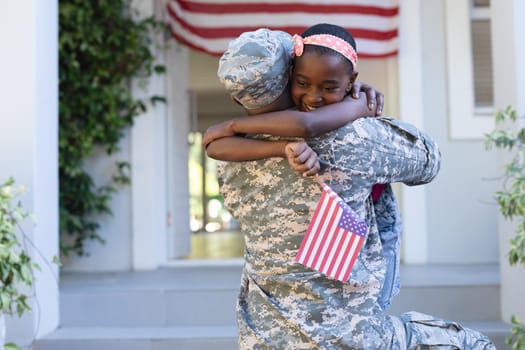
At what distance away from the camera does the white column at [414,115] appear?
17.0 ft

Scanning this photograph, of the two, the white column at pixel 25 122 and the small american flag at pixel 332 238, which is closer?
the small american flag at pixel 332 238

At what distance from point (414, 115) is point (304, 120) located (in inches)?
149

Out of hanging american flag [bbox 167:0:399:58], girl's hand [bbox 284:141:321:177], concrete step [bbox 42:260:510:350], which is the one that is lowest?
concrete step [bbox 42:260:510:350]

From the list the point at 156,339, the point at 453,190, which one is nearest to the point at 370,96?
the point at 156,339

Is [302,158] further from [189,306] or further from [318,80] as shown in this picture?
[189,306]

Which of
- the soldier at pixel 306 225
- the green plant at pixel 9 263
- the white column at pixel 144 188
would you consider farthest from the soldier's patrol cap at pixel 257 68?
the white column at pixel 144 188

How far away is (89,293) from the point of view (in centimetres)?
407

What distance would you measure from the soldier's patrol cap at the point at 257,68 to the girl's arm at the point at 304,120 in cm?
5

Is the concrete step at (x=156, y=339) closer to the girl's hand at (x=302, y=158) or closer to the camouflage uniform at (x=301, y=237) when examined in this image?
the camouflage uniform at (x=301, y=237)

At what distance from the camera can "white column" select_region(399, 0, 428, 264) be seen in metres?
5.18

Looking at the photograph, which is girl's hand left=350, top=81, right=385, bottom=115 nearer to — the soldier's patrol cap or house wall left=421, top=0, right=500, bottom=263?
the soldier's patrol cap

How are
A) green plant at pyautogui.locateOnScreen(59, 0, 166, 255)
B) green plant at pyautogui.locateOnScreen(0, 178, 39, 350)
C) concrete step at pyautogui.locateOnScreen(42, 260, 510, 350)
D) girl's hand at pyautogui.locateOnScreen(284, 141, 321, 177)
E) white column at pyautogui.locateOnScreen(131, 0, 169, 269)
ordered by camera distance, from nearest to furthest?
girl's hand at pyautogui.locateOnScreen(284, 141, 321, 177) < green plant at pyautogui.locateOnScreen(0, 178, 39, 350) < concrete step at pyautogui.locateOnScreen(42, 260, 510, 350) < green plant at pyautogui.locateOnScreen(59, 0, 166, 255) < white column at pyautogui.locateOnScreen(131, 0, 169, 269)

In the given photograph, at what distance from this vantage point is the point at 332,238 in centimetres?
155

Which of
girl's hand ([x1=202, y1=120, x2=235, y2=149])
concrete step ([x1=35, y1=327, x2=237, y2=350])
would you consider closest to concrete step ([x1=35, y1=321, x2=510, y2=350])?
concrete step ([x1=35, y1=327, x2=237, y2=350])
